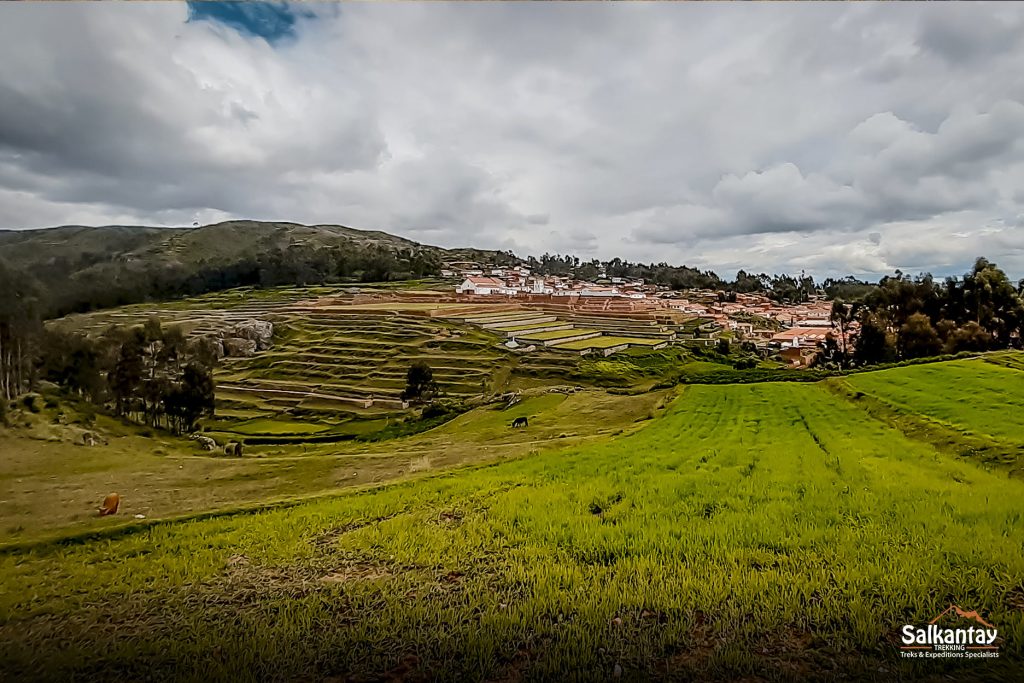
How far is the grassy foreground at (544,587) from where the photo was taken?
1.72 metres

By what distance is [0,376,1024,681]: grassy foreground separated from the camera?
1.72m

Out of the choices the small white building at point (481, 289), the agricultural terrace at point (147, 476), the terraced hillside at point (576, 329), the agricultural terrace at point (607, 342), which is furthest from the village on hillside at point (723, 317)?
the agricultural terrace at point (147, 476)

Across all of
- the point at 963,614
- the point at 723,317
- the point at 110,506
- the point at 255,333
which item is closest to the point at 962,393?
the point at 963,614

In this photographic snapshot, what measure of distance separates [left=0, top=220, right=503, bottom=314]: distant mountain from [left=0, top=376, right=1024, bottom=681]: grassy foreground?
2.79m

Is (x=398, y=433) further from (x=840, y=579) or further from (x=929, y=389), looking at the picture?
(x=840, y=579)

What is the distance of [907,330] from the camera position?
728 inches

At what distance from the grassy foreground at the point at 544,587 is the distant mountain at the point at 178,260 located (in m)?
2.79

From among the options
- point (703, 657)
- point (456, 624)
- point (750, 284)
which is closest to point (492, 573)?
point (456, 624)

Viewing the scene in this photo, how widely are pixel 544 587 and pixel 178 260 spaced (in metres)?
67.3

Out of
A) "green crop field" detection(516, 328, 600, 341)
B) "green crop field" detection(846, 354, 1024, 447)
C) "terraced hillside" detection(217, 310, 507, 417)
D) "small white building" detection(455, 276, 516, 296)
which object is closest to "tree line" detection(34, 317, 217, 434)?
"terraced hillside" detection(217, 310, 507, 417)

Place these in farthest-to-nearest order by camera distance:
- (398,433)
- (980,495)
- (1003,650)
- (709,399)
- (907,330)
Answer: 1. (907,330)
2. (398,433)
3. (709,399)
4. (980,495)
5. (1003,650)

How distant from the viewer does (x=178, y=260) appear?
57.7m

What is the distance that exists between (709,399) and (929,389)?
12.6 ft

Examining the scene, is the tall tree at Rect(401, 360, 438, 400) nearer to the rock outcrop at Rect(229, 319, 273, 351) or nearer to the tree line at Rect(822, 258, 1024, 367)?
the rock outcrop at Rect(229, 319, 273, 351)
